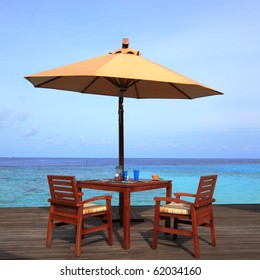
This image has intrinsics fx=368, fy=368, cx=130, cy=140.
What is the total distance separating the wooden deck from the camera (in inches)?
142

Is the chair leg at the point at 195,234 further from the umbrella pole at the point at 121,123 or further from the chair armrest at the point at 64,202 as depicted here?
the umbrella pole at the point at 121,123

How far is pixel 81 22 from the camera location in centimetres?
941

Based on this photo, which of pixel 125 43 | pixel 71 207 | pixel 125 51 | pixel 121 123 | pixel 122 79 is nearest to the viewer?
pixel 71 207

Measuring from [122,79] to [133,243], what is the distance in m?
2.28

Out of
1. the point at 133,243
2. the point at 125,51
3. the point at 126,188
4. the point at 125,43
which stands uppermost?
the point at 125,43

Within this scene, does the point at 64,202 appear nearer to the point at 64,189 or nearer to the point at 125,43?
the point at 64,189

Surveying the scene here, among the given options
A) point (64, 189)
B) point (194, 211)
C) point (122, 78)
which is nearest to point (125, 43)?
point (122, 78)

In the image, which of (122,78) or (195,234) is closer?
(195,234)

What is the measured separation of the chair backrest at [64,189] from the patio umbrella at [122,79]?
1.04m

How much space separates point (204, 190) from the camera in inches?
146

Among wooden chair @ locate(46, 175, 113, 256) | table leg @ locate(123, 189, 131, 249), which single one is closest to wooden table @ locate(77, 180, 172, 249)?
table leg @ locate(123, 189, 131, 249)

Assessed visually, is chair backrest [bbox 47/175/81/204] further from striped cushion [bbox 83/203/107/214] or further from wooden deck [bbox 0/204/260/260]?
wooden deck [bbox 0/204/260/260]

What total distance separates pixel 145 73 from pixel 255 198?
55.2ft

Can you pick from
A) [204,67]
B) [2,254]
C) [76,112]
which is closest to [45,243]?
[2,254]
